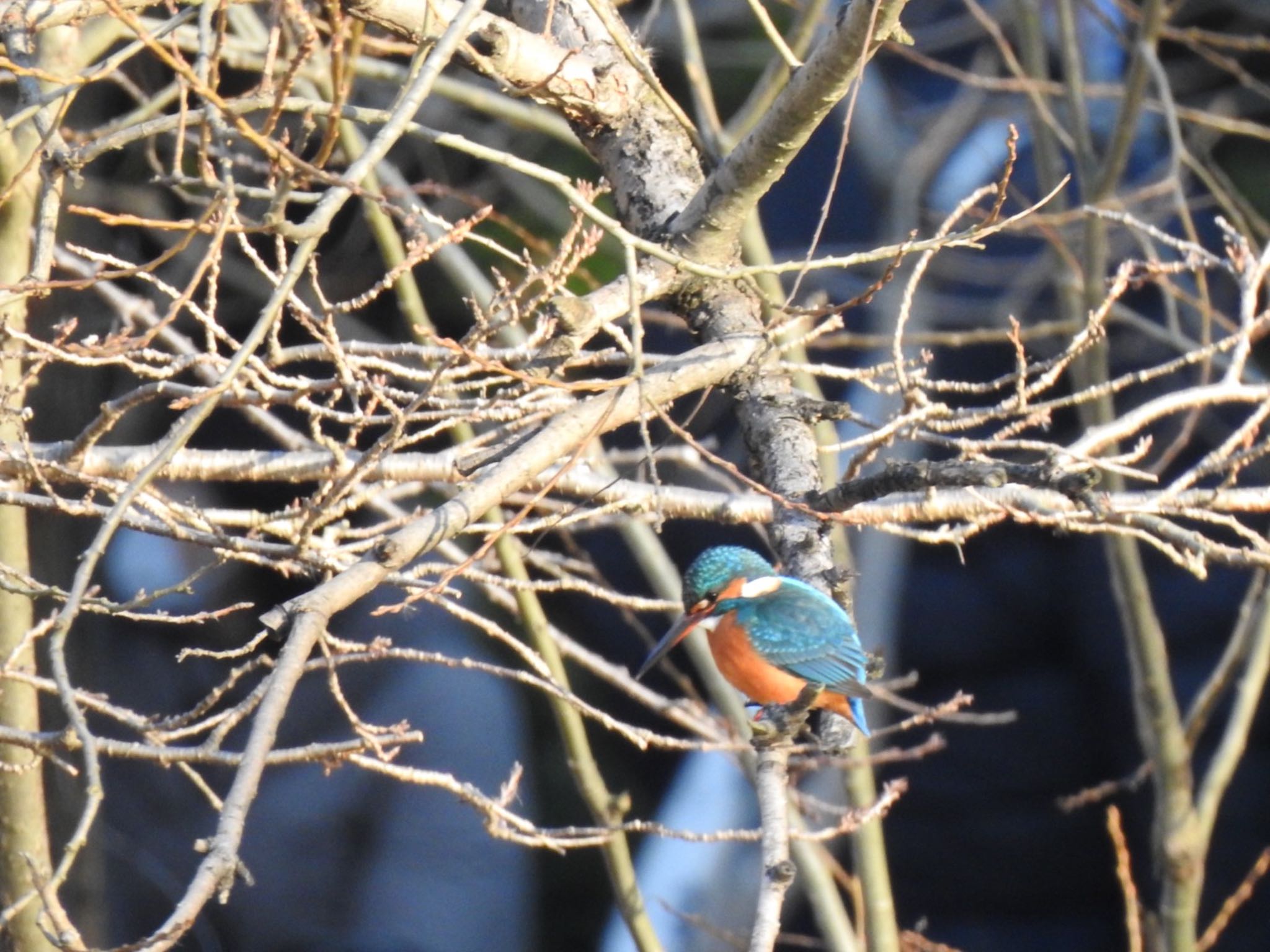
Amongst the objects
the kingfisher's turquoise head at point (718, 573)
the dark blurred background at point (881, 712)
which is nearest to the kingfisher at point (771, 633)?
the kingfisher's turquoise head at point (718, 573)

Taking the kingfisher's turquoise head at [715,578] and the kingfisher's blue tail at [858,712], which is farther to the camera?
the kingfisher's turquoise head at [715,578]

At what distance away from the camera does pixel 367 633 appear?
21.6 feet

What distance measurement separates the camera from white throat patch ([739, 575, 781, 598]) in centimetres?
254

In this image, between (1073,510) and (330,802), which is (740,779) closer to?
(330,802)

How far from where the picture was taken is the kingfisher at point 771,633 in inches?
91.0

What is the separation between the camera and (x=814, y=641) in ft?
7.64

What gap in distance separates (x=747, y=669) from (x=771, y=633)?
4.9 inches

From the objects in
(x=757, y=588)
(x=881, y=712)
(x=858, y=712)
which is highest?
(x=881, y=712)

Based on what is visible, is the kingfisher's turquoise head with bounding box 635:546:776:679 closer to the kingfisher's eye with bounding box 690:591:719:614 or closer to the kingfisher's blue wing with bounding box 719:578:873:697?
the kingfisher's eye with bounding box 690:591:719:614

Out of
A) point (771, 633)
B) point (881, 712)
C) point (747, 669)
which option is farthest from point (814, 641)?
point (881, 712)

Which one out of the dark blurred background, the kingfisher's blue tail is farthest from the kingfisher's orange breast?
the dark blurred background

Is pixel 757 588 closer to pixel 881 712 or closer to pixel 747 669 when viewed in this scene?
pixel 747 669

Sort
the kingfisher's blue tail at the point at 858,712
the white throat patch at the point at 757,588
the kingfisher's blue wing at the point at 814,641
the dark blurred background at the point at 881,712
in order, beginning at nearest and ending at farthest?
the kingfisher's blue wing at the point at 814,641, the kingfisher's blue tail at the point at 858,712, the white throat patch at the point at 757,588, the dark blurred background at the point at 881,712

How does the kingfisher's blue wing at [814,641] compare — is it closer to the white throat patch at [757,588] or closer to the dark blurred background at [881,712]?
the white throat patch at [757,588]
